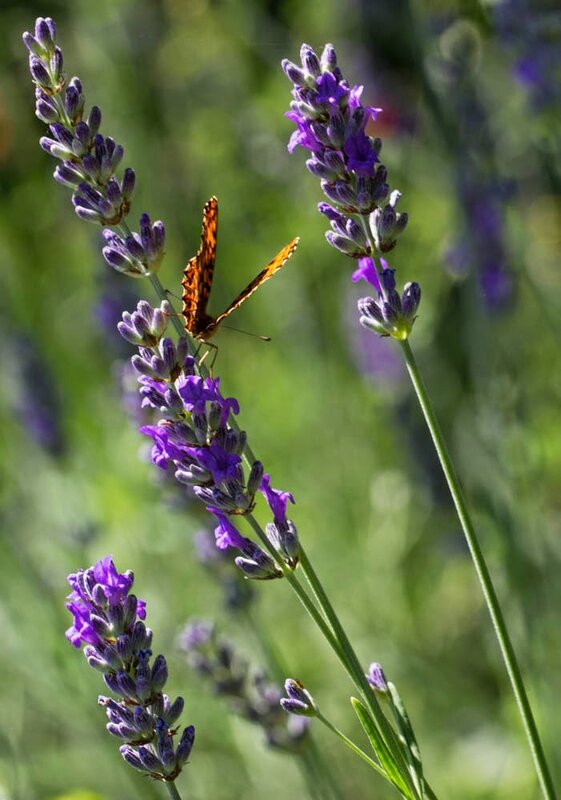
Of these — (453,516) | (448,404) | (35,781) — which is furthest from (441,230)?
(35,781)

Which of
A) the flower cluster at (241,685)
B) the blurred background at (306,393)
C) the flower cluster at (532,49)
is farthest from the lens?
the blurred background at (306,393)

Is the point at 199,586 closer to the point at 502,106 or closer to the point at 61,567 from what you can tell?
the point at 61,567

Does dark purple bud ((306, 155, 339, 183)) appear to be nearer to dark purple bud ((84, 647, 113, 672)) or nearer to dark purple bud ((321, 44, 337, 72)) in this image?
dark purple bud ((321, 44, 337, 72))

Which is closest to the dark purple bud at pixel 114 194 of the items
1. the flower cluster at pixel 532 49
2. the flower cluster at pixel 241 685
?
the flower cluster at pixel 241 685

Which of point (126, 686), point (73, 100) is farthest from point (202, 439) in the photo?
point (73, 100)

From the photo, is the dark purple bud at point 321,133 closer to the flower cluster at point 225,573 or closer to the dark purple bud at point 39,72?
the dark purple bud at point 39,72

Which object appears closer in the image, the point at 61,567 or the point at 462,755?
the point at 462,755

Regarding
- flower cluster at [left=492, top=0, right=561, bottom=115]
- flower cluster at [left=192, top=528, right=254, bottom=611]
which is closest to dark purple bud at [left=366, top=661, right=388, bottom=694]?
flower cluster at [left=192, top=528, right=254, bottom=611]
